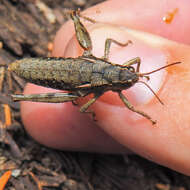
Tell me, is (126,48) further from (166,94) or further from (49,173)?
(49,173)

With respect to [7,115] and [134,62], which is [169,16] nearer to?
[134,62]

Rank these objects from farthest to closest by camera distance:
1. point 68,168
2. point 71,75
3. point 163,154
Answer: point 68,168
point 71,75
point 163,154

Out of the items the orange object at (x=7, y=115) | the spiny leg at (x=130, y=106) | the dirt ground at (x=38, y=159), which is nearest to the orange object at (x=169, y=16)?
the spiny leg at (x=130, y=106)

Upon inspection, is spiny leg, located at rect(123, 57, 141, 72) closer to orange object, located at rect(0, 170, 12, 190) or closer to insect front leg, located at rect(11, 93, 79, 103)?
insect front leg, located at rect(11, 93, 79, 103)

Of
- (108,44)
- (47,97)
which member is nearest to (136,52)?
(108,44)

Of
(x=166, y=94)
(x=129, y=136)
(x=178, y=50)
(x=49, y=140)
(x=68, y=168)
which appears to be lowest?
(x=68, y=168)

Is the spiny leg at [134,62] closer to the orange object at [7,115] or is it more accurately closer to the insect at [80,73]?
the insect at [80,73]

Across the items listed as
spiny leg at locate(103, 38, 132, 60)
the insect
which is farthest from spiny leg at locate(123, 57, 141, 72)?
spiny leg at locate(103, 38, 132, 60)

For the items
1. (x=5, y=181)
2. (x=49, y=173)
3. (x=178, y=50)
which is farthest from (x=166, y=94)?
(x=5, y=181)
